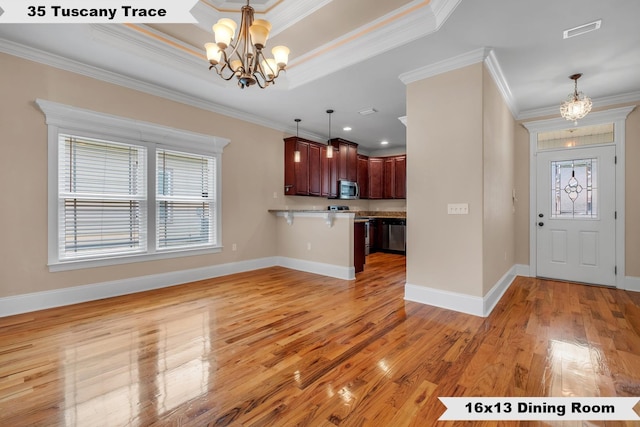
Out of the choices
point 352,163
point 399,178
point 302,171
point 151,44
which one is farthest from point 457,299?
point 399,178

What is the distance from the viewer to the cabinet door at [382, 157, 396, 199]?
7.56 metres

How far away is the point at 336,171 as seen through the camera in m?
6.61

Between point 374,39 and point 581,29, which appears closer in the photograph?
point 581,29

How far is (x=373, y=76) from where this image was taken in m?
3.53

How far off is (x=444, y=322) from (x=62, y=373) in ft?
10.2

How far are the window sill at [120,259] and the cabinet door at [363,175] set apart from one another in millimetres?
4230

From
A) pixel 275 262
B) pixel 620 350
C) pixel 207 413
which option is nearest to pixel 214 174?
pixel 275 262

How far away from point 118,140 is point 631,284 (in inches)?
285

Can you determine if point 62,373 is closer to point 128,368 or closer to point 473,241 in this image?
point 128,368

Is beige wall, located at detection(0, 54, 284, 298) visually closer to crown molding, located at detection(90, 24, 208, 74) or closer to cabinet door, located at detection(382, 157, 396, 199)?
crown molding, located at detection(90, 24, 208, 74)

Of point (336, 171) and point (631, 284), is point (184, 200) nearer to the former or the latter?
point (336, 171)

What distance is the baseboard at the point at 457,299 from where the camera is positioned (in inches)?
118

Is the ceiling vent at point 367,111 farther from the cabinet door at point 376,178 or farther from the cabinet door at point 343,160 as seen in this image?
the cabinet door at point 376,178

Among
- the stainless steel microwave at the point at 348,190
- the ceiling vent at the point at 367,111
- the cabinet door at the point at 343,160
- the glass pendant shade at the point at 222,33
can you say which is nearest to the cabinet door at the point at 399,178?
the stainless steel microwave at the point at 348,190
